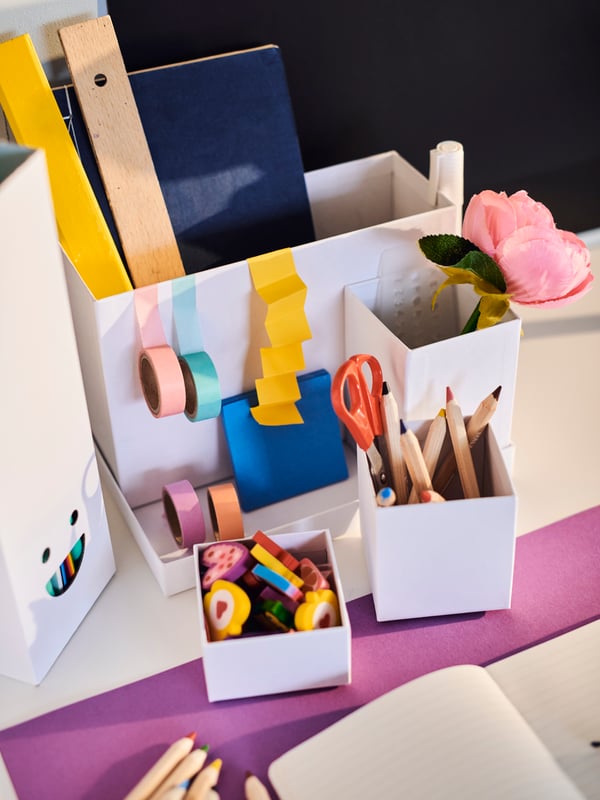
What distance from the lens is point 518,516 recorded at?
0.84 metres

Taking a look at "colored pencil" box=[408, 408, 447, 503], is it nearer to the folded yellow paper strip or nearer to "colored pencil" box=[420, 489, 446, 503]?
"colored pencil" box=[420, 489, 446, 503]

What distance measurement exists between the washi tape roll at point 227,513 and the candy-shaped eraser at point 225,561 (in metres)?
0.06

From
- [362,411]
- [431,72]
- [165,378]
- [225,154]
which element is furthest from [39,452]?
[431,72]

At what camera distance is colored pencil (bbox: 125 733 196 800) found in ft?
2.04

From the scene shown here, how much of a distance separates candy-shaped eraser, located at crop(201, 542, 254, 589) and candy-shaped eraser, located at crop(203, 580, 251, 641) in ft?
0.04

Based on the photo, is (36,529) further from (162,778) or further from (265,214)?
(265,214)

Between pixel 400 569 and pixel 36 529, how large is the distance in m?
0.26

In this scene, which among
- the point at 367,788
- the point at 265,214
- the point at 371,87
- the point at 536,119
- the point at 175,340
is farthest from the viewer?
the point at 536,119

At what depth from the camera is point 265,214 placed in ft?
2.99

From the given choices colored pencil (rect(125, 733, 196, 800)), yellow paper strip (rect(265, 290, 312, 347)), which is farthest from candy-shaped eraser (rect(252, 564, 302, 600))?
yellow paper strip (rect(265, 290, 312, 347))

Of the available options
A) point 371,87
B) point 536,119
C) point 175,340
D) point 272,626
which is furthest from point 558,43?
point 272,626

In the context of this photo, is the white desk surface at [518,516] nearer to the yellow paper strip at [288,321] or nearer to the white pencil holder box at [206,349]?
the white pencil holder box at [206,349]

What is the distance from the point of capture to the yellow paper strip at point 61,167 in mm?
781

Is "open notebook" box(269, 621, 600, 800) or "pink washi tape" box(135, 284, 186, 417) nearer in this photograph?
"open notebook" box(269, 621, 600, 800)
